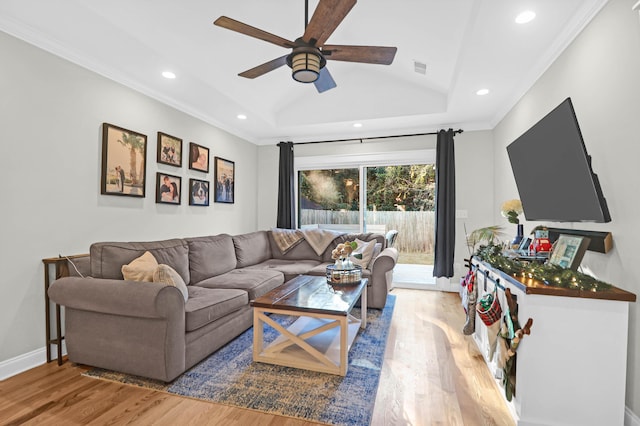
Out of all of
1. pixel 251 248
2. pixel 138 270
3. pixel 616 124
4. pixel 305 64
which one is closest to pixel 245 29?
pixel 305 64

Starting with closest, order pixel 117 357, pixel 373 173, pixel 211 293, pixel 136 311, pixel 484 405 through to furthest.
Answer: pixel 484 405 → pixel 136 311 → pixel 117 357 → pixel 211 293 → pixel 373 173

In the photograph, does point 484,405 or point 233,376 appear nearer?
point 484,405

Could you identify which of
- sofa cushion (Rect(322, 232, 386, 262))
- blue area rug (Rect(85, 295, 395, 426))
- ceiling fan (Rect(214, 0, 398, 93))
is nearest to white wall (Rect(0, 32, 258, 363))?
blue area rug (Rect(85, 295, 395, 426))

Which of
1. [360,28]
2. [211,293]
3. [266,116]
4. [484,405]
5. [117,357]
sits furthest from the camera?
[266,116]

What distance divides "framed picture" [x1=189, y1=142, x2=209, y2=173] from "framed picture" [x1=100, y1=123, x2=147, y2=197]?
2.39 ft

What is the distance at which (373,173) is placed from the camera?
5.30m

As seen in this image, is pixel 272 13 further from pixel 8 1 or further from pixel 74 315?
pixel 74 315

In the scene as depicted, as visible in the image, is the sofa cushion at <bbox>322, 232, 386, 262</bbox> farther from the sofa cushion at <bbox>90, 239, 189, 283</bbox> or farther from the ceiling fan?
the ceiling fan

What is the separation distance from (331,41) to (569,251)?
3.02 meters

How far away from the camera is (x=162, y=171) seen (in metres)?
3.61

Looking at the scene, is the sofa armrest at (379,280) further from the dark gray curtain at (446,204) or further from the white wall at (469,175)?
the white wall at (469,175)

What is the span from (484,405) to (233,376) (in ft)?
5.41

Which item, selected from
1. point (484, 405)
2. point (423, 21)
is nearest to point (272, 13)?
point (423, 21)

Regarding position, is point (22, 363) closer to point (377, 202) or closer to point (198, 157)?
point (198, 157)
